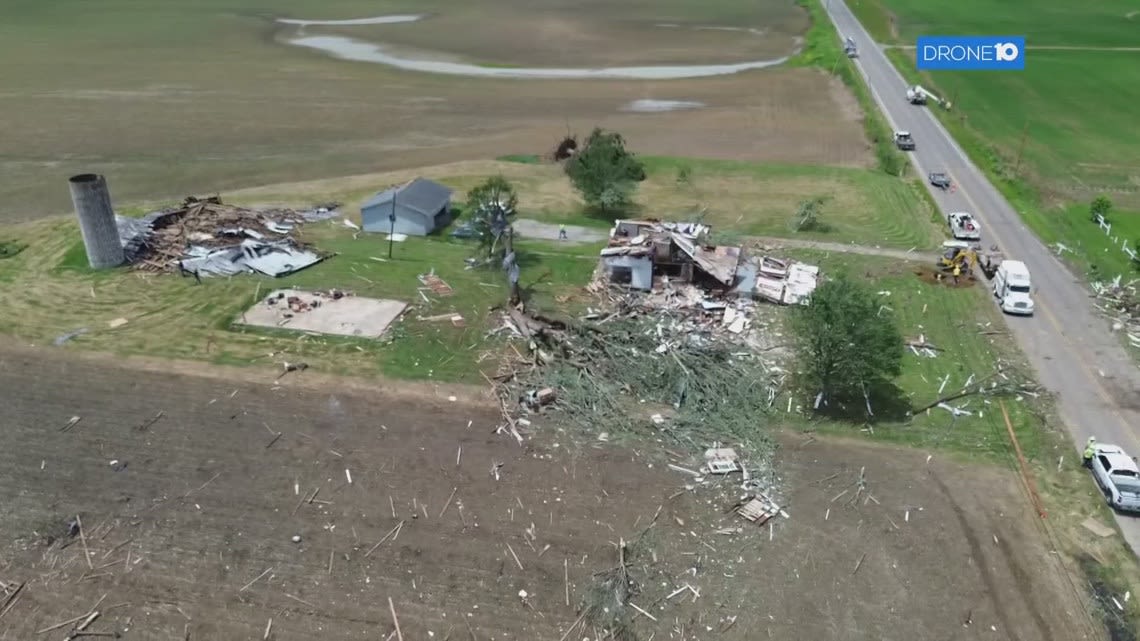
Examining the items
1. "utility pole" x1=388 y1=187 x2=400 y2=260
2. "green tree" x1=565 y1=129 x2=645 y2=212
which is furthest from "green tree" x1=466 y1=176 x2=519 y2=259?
"green tree" x1=565 y1=129 x2=645 y2=212

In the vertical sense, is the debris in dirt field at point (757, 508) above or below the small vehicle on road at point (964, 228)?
below

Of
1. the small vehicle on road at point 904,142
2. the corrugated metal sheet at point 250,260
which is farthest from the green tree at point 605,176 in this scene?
the small vehicle on road at point 904,142

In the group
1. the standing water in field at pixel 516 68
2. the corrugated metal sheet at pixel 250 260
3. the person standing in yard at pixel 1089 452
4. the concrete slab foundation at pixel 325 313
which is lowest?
the person standing in yard at pixel 1089 452

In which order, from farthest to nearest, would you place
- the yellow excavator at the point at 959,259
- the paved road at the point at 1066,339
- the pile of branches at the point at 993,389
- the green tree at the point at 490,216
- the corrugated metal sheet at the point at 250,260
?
the yellow excavator at the point at 959,259, the green tree at the point at 490,216, the corrugated metal sheet at the point at 250,260, the pile of branches at the point at 993,389, the paved road at the point at 1066,339

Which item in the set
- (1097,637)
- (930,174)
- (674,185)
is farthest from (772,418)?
(930,174)

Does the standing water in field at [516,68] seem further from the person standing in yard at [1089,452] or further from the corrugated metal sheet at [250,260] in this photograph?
the person standing in yard at [1089,452]

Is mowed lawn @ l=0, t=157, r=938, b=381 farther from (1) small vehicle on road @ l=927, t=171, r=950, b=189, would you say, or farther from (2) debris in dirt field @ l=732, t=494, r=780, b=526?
(2) debris in dirt field @ l=732, t=494, r=780, b=526

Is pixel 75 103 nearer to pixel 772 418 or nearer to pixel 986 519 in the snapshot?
pixel 772 418
